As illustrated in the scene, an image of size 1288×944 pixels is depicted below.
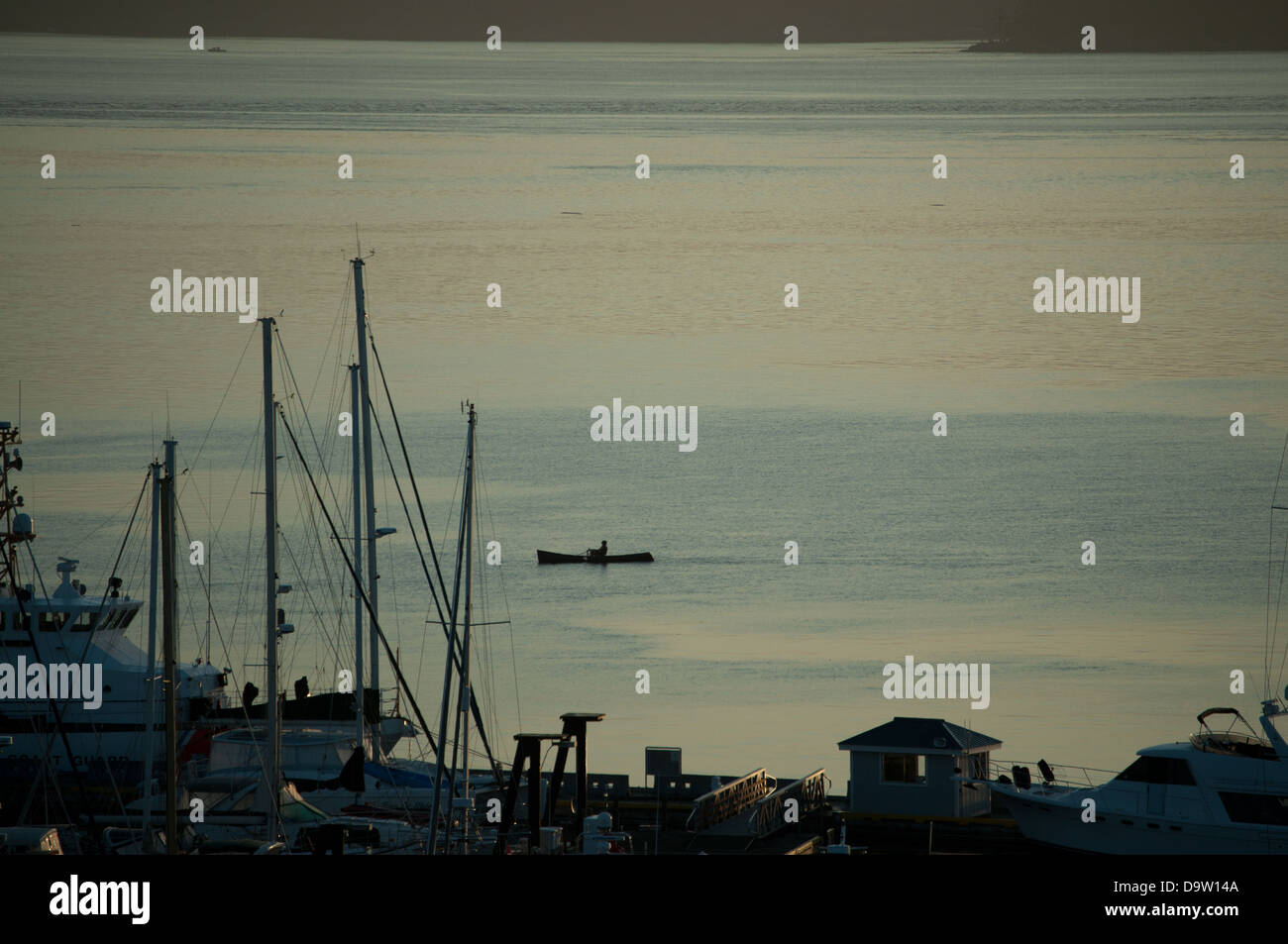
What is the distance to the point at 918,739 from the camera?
30.8 meters

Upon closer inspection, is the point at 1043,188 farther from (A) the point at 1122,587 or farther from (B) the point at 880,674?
(B) the point at 880,674

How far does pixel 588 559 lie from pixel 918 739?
41834 mm

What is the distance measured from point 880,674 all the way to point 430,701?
1136cm

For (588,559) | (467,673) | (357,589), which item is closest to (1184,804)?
(467,673)

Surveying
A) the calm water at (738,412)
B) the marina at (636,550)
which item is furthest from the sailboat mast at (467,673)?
the calm water at (738,412)

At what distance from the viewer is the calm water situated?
54375 millimetres

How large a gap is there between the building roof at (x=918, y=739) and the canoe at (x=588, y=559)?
1621 inches

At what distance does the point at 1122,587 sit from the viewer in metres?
66.7

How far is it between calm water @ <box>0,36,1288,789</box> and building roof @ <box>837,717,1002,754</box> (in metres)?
11.0

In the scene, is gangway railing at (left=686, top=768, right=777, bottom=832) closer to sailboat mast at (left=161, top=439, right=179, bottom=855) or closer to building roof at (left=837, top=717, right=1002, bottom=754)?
building roof at (left=837, top=717, right=1002, bottom=754)

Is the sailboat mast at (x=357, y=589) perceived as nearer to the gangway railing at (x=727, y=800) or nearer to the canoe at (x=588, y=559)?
the gangway railing at (x=727, y=800)

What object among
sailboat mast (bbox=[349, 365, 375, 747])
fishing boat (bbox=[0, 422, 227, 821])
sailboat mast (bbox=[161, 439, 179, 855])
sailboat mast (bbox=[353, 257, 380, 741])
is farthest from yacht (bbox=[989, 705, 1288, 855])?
fishing boat (bbox=[0, 422, 227, 821])

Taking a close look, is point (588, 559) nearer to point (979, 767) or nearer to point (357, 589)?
point (357, 589)
